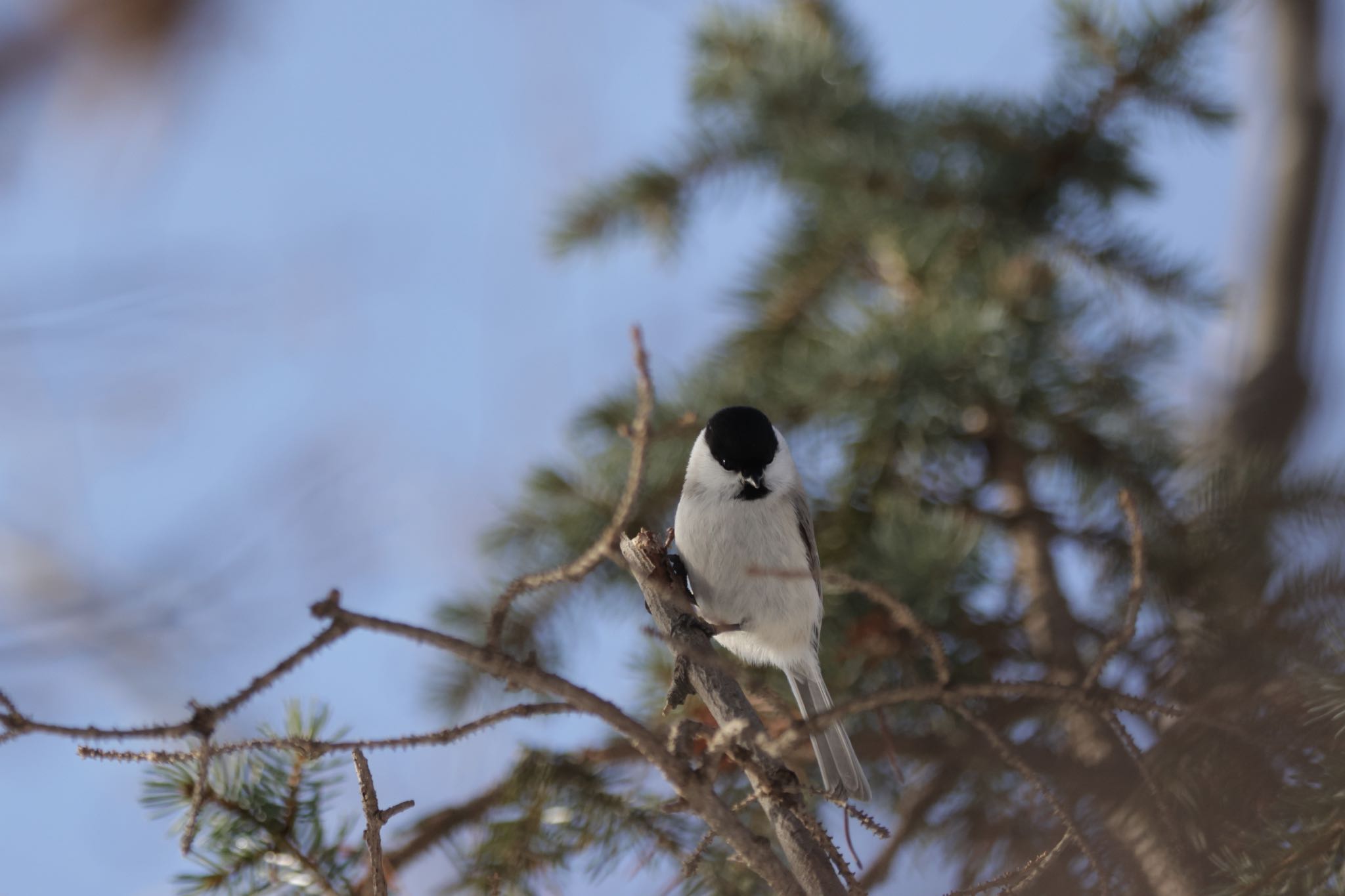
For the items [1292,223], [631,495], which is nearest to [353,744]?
[631,495]

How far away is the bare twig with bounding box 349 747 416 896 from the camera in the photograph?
0.88m

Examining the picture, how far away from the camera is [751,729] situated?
3.02ft

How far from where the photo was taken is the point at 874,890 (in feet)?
4.96

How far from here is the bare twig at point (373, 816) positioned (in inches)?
34.7

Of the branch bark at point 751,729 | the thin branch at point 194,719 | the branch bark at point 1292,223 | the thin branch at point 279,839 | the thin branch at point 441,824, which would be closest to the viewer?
the thin branch at point 194,719

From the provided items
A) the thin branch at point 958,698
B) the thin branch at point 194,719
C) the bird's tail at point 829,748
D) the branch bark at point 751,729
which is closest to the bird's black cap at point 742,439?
Result: the bird's tail at point 829,748

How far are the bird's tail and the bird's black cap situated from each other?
36 centimetres

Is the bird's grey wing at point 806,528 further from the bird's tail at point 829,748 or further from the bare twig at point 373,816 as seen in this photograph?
the bare twig at point 373,816

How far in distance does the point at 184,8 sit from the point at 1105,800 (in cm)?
125

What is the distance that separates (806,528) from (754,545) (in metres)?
0.10

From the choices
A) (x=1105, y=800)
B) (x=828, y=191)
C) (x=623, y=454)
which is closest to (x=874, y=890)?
(x=1105, y=800)

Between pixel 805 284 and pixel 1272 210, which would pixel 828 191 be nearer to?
pixel 805 284

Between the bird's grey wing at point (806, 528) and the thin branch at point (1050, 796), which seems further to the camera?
the bird's grey wing at point (806, 528)

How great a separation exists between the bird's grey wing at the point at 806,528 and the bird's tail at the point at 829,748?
7.1 inches
